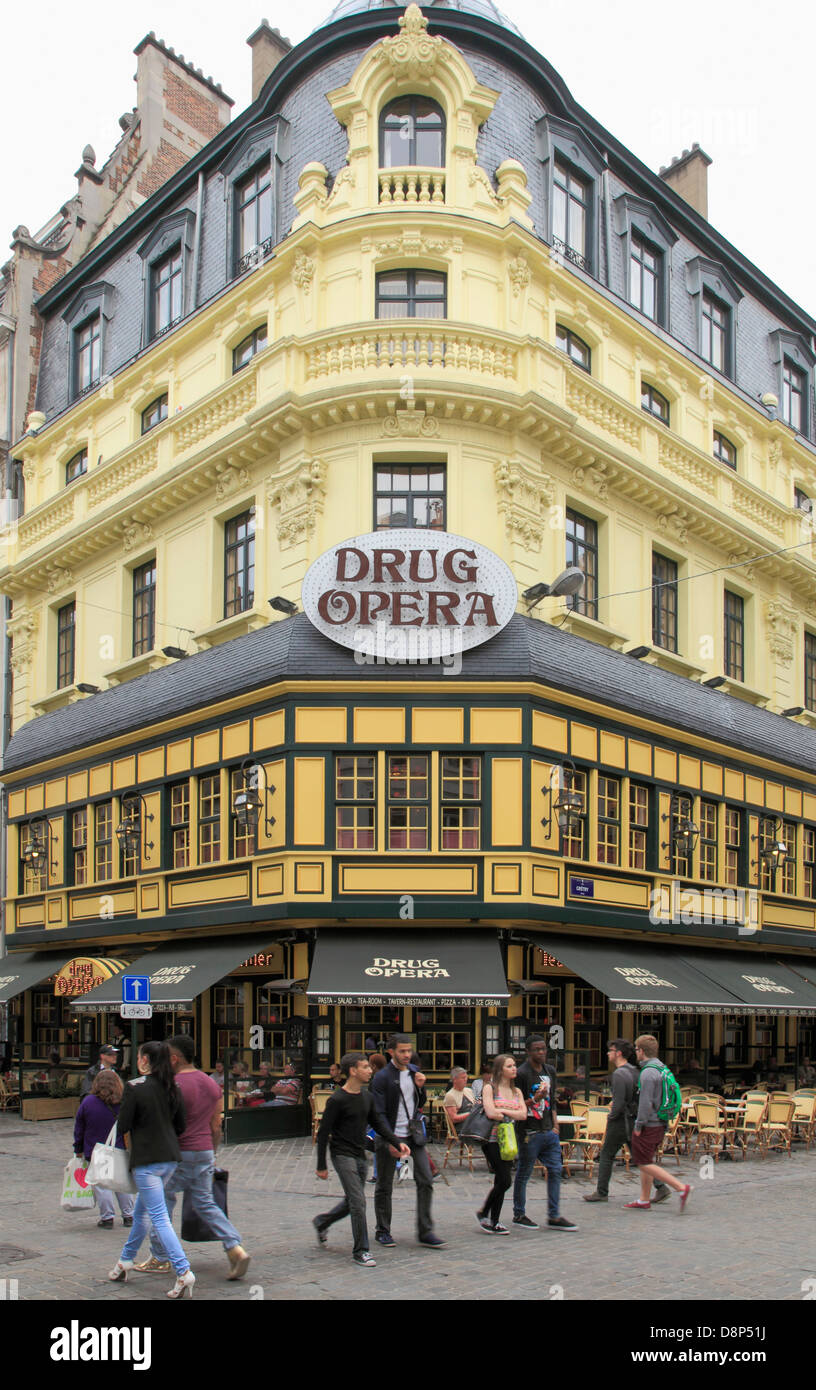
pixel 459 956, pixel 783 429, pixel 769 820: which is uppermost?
pixel 783 429

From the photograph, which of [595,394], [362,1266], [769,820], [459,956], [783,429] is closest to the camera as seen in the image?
[362,1266]

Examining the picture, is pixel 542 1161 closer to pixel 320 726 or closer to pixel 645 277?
pixel 320 726

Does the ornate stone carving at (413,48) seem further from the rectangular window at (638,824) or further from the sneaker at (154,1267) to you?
the sneaker at (154,1267)

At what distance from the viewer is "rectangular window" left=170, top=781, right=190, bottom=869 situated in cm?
2283

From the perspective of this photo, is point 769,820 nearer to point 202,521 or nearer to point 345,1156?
point 202,521

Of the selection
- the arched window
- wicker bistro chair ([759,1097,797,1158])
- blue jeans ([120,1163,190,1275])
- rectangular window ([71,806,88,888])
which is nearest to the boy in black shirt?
blue jeans ([120,1163,190,1275])

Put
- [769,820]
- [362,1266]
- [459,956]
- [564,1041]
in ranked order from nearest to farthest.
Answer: [362,1266] → [459,956] → [564,1041] → [769,820]

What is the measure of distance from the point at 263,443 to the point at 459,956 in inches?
378

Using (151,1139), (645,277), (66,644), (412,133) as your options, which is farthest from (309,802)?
(645,277)

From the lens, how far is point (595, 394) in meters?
23.7

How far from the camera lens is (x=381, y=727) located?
65.7ft

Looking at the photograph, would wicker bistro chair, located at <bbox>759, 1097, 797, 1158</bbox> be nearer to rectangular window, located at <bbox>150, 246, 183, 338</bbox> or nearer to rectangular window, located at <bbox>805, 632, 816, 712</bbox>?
rectangular window, located at <bbox>805, 632, 816, 712</bbox>

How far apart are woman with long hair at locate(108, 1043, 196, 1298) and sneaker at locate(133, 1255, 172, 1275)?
310 mm

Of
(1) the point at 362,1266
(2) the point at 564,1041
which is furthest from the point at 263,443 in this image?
(1) the point at 362,1266
